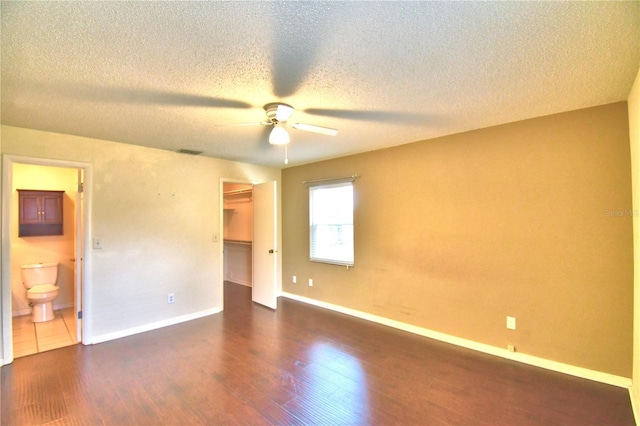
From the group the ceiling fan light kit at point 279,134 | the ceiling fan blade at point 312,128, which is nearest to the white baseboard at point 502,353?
the ceiling fan blade at point 312,128

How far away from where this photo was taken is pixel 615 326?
2344mm

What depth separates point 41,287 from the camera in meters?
3.90

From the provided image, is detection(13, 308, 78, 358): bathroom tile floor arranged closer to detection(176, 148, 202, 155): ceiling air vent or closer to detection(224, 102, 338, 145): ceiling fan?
detection(176, 148, 202, 155): ceiling air vent

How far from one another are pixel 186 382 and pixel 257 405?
0.75 meters

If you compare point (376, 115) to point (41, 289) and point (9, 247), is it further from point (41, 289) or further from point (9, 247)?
point (41, 289)

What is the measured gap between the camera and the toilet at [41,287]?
3.75m

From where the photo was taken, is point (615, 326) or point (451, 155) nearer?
point (615, 326)

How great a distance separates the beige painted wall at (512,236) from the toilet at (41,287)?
427 cm

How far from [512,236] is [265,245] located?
335 centimetres

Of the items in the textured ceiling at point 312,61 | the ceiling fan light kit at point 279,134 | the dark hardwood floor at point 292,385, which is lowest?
the dark hardwood floor at point 292,385

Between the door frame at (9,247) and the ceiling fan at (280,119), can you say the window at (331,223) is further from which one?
the door frame at (9,247)

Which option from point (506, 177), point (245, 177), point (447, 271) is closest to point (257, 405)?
point (447, 271)

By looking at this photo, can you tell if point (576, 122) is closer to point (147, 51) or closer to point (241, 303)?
point (147, 51)

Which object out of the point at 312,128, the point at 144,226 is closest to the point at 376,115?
the point at 312,128
